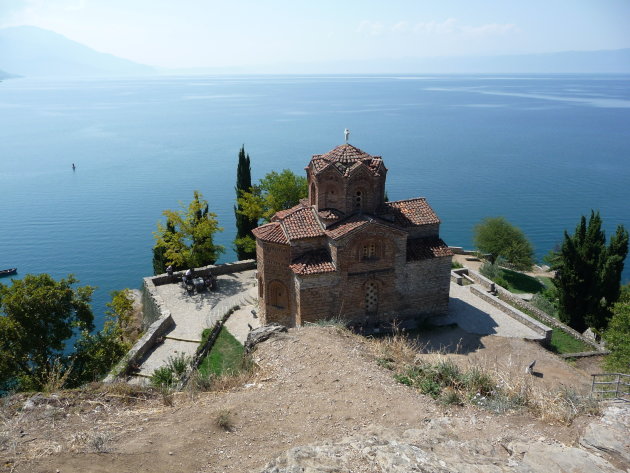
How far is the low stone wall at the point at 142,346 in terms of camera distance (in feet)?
59.7

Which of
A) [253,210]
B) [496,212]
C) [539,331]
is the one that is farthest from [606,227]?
[253,210]

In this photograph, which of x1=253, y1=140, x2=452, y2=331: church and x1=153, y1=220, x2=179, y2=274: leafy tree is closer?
x1=253, y1=140, x2=452, y2=331: church

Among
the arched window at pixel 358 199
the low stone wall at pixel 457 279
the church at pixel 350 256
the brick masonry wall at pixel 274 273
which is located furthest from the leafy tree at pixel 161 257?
the low stone wall at pixel 457 279

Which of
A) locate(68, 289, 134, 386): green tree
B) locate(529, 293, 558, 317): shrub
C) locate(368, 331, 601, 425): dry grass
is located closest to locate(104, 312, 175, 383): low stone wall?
locate(68, 289, 134, 386): green tree

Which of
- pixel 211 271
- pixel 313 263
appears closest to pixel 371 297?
pixel 313 263

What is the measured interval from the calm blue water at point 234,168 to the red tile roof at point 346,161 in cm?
2482

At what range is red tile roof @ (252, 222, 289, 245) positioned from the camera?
21.0 m

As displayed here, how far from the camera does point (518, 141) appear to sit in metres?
101

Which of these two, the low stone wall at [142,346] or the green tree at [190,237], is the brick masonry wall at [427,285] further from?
the green tree at [190,237]

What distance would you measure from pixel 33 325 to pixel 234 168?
6390 cm

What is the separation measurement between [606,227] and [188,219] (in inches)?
1838

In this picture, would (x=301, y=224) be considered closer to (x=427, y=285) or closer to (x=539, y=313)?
(x=427, y=285)

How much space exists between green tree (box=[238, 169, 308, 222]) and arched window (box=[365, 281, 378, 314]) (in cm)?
1188

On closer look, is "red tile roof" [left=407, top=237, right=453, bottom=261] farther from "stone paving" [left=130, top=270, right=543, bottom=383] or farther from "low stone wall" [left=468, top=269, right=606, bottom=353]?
"low stone wall" [left=468, top=269, right=606, bottom=353]
